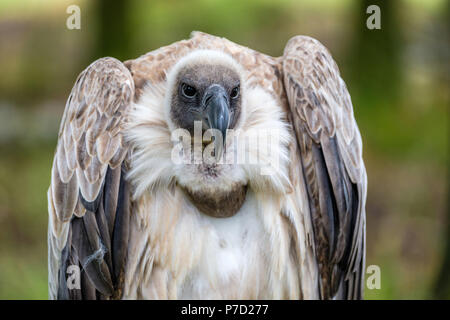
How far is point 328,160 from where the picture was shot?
4230 mm

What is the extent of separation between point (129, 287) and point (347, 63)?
626 cm

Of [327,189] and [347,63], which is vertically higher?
[347,63]

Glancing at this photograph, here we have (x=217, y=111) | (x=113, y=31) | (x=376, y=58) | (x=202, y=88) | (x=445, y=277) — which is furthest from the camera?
(x=376, y=58)

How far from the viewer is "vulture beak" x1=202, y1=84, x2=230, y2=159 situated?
3777 millimetres

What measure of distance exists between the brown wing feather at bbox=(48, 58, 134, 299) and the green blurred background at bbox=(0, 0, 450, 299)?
2.72 metres

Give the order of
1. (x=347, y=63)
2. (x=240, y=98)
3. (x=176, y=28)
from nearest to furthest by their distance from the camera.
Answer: (x=240, y=98)
(x=347, y=63)
(x=176, y=28)

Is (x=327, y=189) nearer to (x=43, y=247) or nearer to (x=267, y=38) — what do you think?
(x=43, y=247)

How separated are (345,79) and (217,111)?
623 centimetres

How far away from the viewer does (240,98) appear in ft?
13.5

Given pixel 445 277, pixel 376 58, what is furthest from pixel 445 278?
pixel 376 58

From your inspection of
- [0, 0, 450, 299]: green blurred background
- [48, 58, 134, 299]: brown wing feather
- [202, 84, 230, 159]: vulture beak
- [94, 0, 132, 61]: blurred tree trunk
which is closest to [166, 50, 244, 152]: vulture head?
[202, 84, 230, 159]: vulture beak

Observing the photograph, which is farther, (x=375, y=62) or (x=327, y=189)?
(x=375, y=62)

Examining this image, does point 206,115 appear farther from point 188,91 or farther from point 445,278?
point 445,278

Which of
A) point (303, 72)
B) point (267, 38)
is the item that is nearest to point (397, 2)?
point (267, 38)
